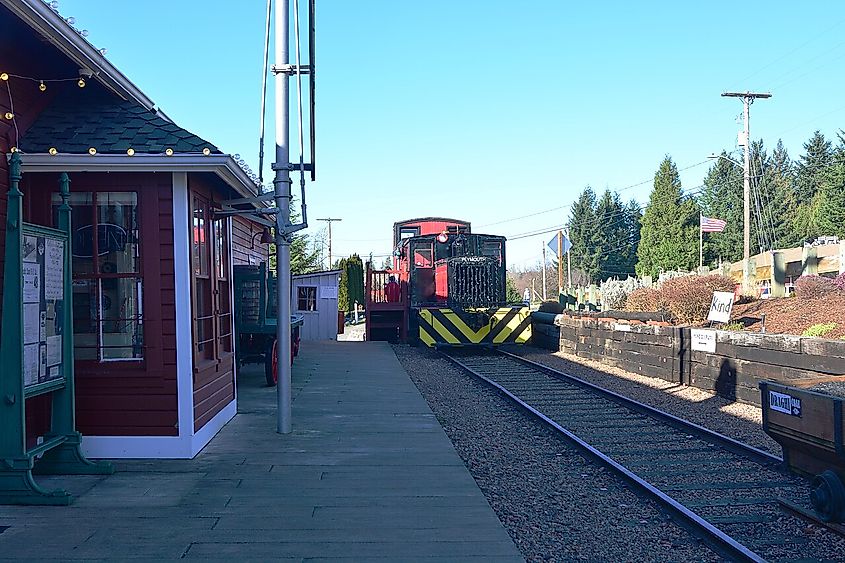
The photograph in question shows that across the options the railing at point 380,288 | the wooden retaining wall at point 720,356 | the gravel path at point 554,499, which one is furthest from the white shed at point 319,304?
the gravel path at point 554,499

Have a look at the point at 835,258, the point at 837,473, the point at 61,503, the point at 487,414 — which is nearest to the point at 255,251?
the point at 487,414

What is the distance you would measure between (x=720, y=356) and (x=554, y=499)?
587cm

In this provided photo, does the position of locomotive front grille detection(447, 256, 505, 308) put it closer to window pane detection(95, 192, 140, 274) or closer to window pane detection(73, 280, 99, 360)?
window pane detection(95, 192, 140, 274)

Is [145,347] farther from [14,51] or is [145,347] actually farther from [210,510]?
[14,51]

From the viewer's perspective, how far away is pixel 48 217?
666 centimetres

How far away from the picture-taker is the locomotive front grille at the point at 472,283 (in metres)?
19.1

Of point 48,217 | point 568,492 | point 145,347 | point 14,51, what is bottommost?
point 568,492

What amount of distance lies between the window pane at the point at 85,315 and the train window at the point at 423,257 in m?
14.4

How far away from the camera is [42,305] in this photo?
5.88 meters

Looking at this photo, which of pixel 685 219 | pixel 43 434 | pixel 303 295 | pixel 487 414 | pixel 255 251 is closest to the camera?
pixel 43 434

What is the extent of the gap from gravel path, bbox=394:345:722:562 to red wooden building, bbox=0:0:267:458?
9.40 feet

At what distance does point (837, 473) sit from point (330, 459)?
4.11 m

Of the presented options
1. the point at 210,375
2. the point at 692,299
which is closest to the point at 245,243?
the point at 210,375

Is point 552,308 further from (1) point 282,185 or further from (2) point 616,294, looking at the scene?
(1) point 282,185
